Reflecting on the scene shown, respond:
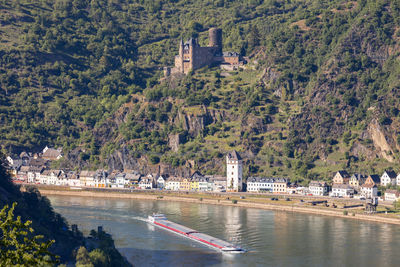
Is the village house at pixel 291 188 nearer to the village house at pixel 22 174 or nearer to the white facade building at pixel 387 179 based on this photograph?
the white facade building at pixel 387 179

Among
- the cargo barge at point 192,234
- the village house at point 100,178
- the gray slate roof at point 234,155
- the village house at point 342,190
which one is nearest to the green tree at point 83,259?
the cargo barge at point 192,234

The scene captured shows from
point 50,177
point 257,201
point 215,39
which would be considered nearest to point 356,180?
point 257,201

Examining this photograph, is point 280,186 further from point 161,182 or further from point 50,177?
point 50,177

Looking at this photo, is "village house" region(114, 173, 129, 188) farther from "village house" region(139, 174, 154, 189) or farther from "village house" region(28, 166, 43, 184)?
"village house" region(28, 166, 43, 184)

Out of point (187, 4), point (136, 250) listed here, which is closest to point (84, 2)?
point (187, 4)

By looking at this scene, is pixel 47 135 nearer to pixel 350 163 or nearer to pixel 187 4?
pixel 350 163

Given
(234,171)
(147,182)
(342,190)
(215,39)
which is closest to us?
(342,190)
